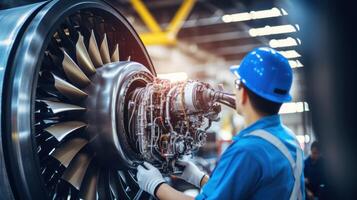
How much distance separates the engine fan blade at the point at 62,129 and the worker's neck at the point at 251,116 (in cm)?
91

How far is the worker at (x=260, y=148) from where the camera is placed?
5.43 feet

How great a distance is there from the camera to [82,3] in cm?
226

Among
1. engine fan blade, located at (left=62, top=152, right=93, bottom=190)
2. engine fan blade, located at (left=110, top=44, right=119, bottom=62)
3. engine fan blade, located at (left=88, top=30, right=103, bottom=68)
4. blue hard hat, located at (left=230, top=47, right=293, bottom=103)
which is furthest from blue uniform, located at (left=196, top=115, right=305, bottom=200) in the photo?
engine fan blade, located at (left=110, top=44, right=119, bottom=62)

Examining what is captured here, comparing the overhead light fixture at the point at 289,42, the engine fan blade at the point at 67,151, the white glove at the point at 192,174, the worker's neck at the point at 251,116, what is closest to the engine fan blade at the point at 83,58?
the engine fan blade at the point at 67,151

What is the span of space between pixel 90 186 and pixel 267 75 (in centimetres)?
120

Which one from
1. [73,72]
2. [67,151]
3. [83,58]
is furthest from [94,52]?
[67,151]

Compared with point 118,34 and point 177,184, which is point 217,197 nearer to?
point 118,34

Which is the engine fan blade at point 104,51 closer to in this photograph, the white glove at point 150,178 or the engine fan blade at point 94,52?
the engine fan blade at point 94,52

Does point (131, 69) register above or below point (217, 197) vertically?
above

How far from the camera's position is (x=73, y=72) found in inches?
88.7

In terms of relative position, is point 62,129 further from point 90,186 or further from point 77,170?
point 90,186

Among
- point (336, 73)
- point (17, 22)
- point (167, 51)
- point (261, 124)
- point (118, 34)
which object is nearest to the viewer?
point (336, 73)

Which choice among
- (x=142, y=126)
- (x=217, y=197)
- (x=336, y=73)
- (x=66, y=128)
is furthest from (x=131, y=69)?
(x=336, y=73)

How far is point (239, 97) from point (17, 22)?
1163 mm
